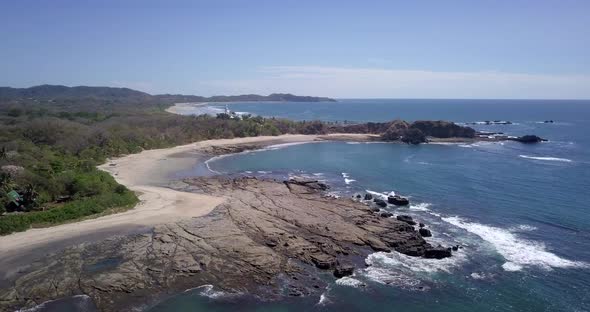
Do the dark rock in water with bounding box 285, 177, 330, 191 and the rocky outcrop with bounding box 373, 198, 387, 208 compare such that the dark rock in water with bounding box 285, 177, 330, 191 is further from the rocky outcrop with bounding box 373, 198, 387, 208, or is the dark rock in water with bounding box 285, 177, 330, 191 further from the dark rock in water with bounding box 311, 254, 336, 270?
the dark rock in water with bounding box 311, 254, 336, 270

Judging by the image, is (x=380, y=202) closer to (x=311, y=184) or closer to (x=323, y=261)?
(x=311, y=184)

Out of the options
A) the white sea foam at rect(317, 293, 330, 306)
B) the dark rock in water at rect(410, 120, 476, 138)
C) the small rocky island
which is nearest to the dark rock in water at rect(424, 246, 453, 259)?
the small rocky island

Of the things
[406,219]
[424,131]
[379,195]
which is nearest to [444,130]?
[424,131]

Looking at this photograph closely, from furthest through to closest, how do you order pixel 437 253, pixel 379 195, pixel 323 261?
1. pixel 379 195
2. pixel 437 253
3. pixel 323 261

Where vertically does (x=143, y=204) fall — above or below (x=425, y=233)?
above

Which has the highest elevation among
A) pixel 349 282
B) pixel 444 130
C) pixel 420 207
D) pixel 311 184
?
pixel 444 130

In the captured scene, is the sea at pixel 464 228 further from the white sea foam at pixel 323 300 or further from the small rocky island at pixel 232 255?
the small rocky island at pixel 232 255

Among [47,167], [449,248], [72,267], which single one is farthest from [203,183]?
[449,248]

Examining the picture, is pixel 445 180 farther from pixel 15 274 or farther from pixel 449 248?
pixel 15 274
